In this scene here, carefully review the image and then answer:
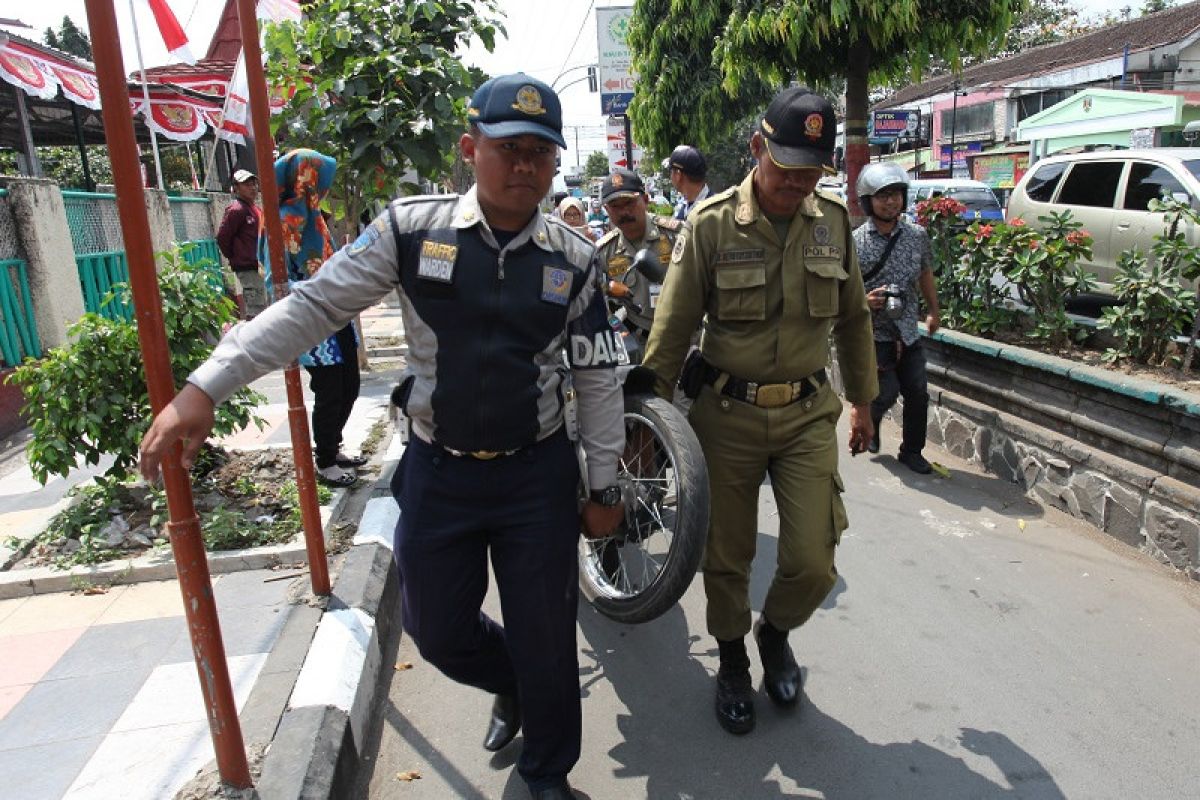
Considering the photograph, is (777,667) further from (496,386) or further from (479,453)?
(496,386)

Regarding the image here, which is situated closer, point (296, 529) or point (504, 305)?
point (504, 305)

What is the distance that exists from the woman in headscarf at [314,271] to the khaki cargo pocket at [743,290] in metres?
2.50

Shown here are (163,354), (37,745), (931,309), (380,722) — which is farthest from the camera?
(931,309)

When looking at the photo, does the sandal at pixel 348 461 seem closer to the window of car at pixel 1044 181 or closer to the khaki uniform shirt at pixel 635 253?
the khaki uniform shirt at pixel 635 253

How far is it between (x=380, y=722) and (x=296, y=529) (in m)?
1.46

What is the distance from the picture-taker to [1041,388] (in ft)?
15.4

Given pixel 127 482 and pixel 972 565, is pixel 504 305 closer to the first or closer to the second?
pixel 972 565

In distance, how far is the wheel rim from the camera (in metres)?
2.86

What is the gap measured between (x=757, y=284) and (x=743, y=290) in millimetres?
49

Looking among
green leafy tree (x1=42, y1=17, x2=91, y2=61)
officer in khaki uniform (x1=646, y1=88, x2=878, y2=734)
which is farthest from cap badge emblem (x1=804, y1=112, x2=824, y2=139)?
green leafy tree (x1=42, y1=17, x2=91, y2=61)

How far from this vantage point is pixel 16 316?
6.35 m

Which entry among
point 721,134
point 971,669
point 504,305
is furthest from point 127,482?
point 721,134

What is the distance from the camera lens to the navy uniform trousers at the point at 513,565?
2.20 metres

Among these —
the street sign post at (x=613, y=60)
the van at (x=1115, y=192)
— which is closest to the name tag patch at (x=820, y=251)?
the van at (x=1115, y=192)
